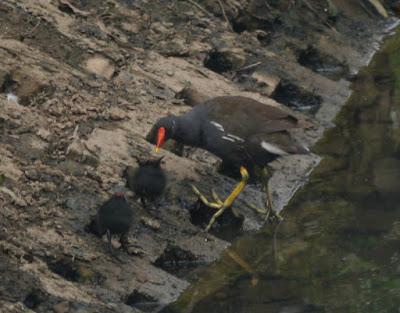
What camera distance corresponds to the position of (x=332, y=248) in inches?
374

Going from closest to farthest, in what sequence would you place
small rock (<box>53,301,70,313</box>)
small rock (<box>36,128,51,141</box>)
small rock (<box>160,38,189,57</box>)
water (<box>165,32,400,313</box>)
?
small rock (<box>53,301,70,313</box>) < water (<box>165,32,400,313</box>) < small rock (<box>36,128,51,141</box>) < small rock (<box>160,38,189,57</box>)

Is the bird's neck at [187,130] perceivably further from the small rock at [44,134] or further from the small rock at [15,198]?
the small rock at [15,198]

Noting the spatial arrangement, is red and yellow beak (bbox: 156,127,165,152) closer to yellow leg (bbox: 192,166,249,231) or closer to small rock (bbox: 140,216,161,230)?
yellow leg (bbox: 192,166,249,231)

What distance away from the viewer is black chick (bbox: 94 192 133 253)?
28.0 ft

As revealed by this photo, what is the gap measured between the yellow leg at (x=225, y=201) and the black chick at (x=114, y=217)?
3.48 feet

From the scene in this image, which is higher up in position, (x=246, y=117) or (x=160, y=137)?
(x=246, y=117)

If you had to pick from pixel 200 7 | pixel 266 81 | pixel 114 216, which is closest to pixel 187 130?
pixel 114 216

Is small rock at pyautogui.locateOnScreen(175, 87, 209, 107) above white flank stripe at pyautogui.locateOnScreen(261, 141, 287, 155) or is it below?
below

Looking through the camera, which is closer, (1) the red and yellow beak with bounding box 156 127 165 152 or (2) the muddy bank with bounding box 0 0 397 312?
(2) the muddy bank with bounding box 0 0 397 312

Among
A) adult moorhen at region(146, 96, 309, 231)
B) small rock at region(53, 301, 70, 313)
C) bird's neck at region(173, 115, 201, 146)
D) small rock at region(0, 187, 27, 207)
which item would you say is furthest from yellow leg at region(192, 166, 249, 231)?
small rock at region(53, 301, 70, 313)

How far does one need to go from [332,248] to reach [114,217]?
1864mm

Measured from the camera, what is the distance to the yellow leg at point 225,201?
9.72 m

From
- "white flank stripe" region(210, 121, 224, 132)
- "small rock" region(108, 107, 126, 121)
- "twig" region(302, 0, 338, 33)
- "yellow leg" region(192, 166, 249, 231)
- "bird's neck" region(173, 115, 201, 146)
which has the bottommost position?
"twig" region(302, 0, 338, 33)

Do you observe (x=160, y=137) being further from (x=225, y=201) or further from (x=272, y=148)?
(x=272, y=148)
